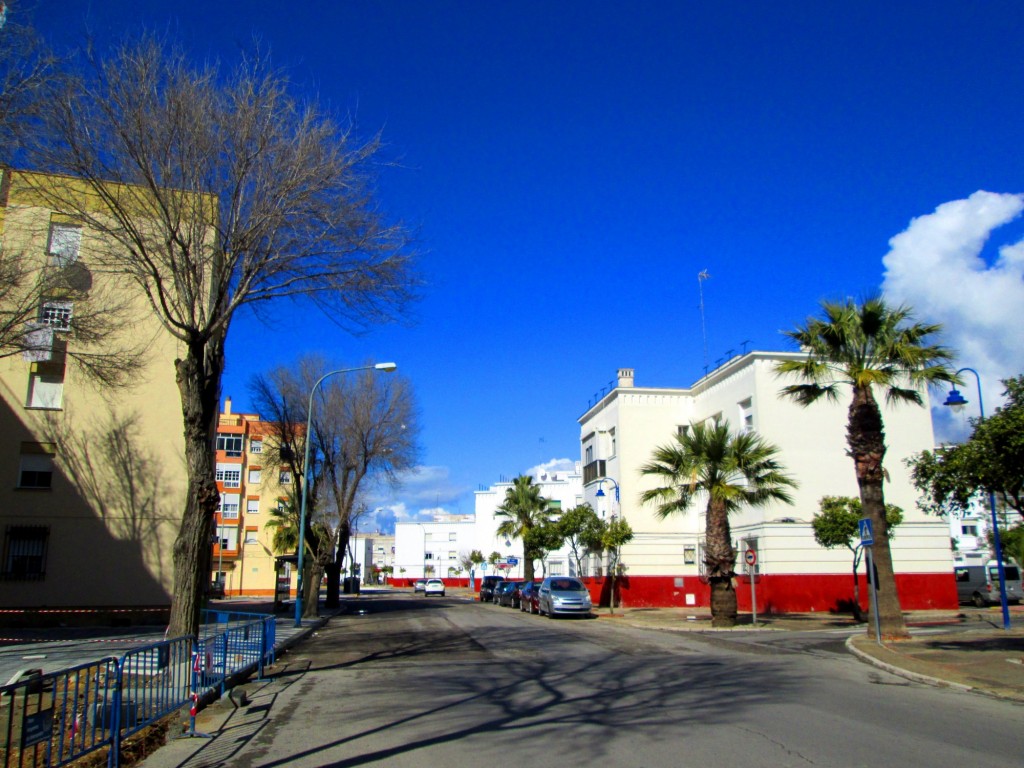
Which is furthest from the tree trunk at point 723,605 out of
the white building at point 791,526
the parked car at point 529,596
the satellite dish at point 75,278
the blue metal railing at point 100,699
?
the satellite dish at point 75,278

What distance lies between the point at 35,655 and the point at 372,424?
19824 mm

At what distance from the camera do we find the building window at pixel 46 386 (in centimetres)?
2548

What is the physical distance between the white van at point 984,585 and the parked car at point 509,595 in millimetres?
20479

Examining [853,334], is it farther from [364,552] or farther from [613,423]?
[364,552]

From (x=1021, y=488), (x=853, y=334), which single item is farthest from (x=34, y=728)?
(x=853, y=334)

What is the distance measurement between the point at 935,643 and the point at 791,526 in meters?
12.9

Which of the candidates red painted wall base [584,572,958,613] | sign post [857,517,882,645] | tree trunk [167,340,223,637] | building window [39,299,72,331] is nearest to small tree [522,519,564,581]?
red painted wall base [584,572,958,613]

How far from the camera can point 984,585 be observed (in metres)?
36.4

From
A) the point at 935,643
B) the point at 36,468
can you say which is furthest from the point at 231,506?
the point at 935,643

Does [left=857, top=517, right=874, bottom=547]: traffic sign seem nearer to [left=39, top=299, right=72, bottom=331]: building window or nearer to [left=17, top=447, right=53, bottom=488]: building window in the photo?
[left=39, top=299, right=72, bottom=331]: building window

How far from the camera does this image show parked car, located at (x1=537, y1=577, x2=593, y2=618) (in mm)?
31500

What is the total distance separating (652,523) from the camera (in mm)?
37094

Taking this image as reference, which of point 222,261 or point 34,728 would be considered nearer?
point 34,728

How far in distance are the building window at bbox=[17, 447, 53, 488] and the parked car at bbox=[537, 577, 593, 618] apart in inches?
728
